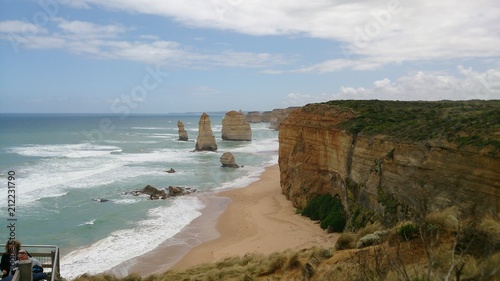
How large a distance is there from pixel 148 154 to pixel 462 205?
51601mm

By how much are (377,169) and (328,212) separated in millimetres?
4963

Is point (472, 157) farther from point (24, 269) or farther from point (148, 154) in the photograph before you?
point (148, 154)

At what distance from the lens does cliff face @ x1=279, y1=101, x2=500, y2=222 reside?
12297 mm

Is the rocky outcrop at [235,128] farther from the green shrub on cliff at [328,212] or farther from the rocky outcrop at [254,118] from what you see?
the rocky outcrop at [254,118]

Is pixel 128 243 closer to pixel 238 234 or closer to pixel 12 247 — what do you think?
pixel 238 234

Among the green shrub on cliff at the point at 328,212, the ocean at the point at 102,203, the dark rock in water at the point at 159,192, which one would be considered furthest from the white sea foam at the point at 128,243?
the green shrub on cliff at the point at 328,212

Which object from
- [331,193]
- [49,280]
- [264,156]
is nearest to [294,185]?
[331,193]

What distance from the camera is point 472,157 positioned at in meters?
12.5

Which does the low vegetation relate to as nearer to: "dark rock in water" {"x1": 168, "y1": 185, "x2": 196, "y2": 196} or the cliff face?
the cliff face

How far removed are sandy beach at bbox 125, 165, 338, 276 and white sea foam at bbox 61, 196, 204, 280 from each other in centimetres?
71

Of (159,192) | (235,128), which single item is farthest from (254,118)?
(159,192)

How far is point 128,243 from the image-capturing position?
2005 cm

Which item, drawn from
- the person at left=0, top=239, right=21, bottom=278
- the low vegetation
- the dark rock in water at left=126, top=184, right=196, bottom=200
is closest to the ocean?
the dark rock in water at left=126, top=184, right=196, bottom=200

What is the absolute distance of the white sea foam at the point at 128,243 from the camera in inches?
668
